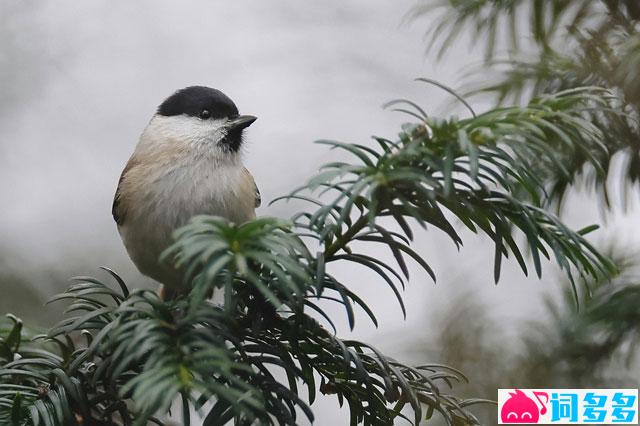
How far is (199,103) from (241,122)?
0.13 meters

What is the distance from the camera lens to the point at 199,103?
167cm

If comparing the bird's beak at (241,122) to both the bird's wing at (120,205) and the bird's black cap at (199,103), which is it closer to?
the bird's black cap at (199,103)

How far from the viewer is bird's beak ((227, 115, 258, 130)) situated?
5.16 feet

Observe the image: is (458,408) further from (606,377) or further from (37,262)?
(37,262)

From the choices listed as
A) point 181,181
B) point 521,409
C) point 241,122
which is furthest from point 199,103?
point 521,409

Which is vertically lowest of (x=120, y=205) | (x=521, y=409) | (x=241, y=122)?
(x=521, y=409)

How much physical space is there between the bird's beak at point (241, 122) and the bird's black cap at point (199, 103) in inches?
1.4

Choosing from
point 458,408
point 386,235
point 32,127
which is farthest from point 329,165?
point 32,127

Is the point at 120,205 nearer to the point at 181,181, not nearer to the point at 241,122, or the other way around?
the point at 181,181

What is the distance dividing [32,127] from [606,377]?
2.30 metres

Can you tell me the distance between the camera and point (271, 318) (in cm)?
78

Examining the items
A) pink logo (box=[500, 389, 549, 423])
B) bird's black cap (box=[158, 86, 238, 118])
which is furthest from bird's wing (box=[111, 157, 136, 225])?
pink logo (box=[500, 389, 549, 423])

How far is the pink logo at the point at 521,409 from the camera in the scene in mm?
1090

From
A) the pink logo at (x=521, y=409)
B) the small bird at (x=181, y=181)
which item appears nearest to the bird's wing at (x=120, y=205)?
the small bird at (x=181, y=181)
